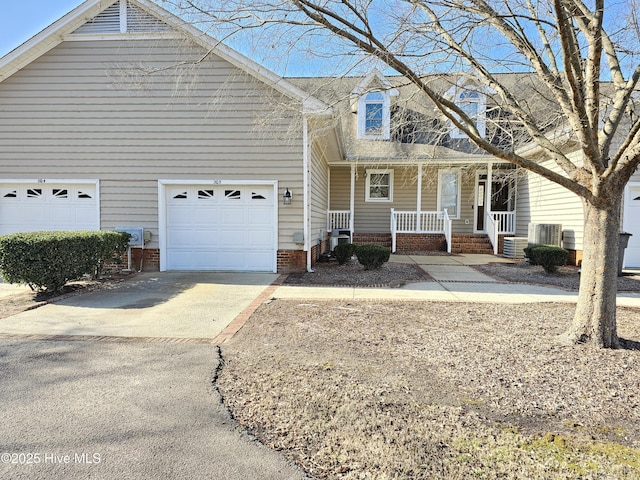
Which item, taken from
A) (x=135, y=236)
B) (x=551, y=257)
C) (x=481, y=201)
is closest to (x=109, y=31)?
(x=135, y=236)

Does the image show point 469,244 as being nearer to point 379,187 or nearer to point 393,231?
point 393,231

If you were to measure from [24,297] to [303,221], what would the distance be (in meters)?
5.48

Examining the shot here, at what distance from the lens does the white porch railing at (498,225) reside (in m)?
13.5

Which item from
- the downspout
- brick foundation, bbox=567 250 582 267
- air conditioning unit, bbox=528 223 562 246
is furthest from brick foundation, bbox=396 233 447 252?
the downspout

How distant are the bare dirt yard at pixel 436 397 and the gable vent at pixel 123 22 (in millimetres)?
7549

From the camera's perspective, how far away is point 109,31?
8.59 meters

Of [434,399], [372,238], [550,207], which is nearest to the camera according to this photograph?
[434,399]

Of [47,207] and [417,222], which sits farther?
[417,222]

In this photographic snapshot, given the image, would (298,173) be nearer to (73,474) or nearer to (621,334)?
(621,334)

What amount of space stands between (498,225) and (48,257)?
1361 centimetres

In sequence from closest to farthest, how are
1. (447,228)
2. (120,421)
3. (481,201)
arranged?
(120,421) → (447,228) → (481,201)

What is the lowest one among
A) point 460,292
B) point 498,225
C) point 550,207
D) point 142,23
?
point 460,292

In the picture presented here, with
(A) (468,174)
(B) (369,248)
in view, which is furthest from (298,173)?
(A) (468,174)

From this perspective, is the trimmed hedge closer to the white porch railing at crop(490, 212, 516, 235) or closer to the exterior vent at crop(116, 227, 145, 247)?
the exterior vent at crop(116, 227, 145, 247)
